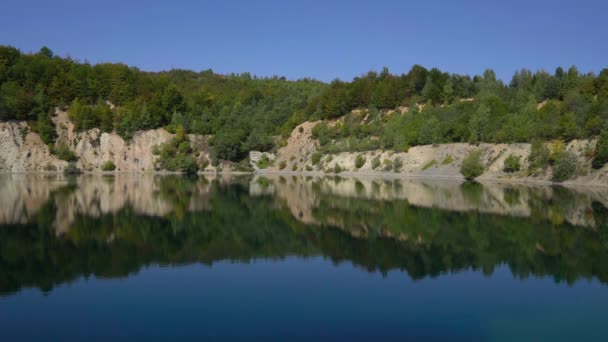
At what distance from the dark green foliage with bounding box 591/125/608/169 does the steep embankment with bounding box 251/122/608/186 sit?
0.75m

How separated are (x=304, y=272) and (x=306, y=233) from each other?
31.8 feet

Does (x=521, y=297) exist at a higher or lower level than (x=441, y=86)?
lower

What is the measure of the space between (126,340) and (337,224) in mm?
22091

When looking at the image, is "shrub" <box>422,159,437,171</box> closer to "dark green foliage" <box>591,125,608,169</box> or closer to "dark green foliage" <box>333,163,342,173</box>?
"dark green foliage" <box>333,163,342,173</box>

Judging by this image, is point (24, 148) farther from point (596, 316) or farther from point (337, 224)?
point (596, 316)

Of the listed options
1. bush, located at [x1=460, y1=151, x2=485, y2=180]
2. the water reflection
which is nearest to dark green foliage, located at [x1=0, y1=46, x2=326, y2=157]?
bush, located at [x1=460, y1=151, x2=485, y2=180]

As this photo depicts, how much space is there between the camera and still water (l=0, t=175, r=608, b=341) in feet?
51.2

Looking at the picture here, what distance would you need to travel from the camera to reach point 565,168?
65.8 m

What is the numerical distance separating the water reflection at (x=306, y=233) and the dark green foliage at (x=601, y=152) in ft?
43.2

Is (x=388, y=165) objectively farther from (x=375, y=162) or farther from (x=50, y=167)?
(x=50, y=167)

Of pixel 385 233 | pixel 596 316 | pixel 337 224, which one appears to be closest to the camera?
pixel 596 316

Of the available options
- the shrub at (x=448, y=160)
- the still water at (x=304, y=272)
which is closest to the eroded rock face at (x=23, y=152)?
the still water at (x=304, y=272)

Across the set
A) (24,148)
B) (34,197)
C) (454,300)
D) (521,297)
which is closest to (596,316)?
(521,297)

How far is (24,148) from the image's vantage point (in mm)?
103500
